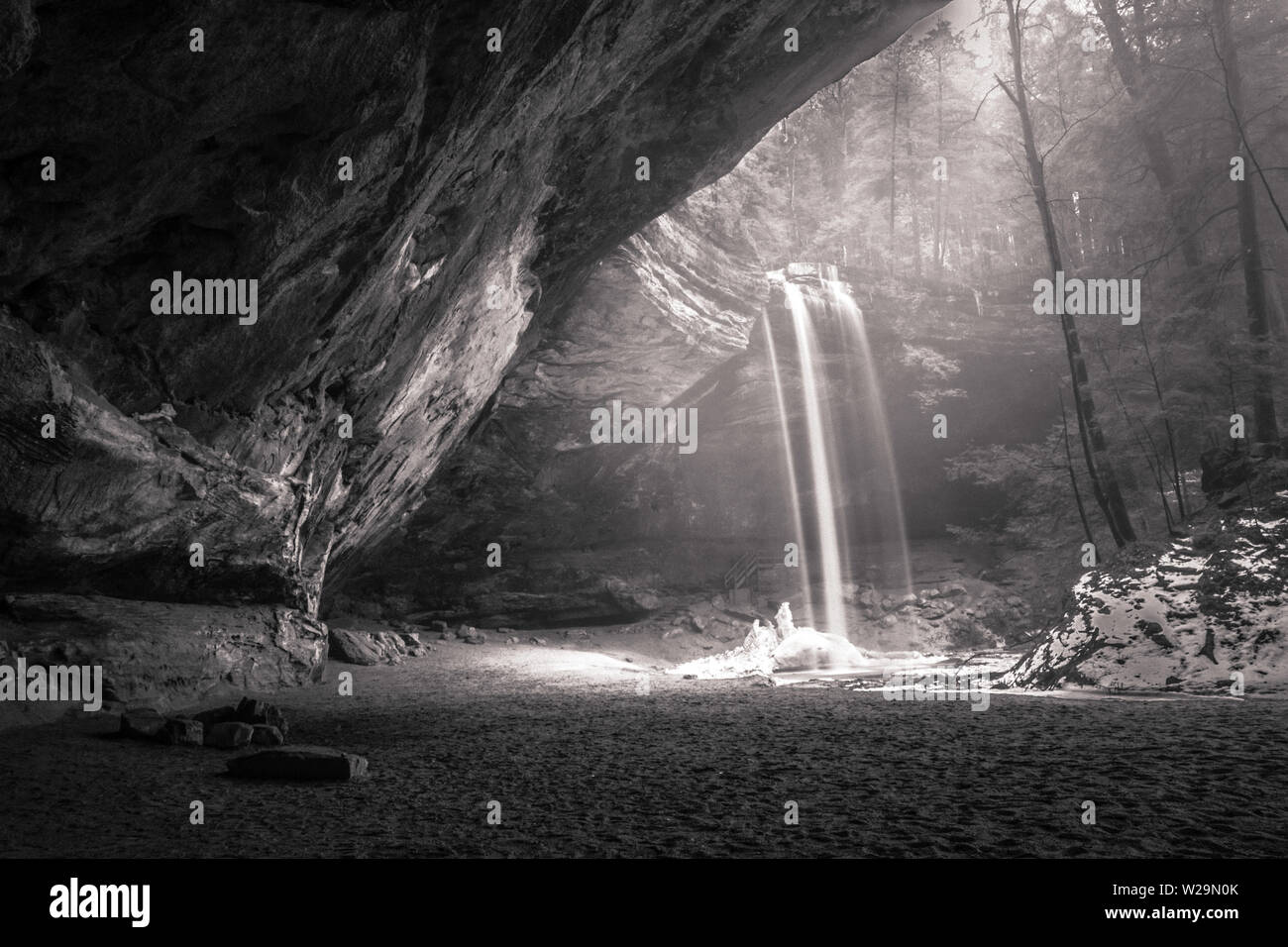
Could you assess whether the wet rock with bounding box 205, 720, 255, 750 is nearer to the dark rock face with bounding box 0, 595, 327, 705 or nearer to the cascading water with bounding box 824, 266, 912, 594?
the dark rock face with bounding box 0, 595, 327, 705

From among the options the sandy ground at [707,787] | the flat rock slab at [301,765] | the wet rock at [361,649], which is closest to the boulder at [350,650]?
the wet rock at [361,649]

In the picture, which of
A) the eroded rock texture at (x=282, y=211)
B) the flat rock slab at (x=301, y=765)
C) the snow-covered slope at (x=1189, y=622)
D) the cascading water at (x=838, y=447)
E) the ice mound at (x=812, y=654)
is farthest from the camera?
the cascading water at (x=838, y=447)

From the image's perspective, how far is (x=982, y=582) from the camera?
889 inches

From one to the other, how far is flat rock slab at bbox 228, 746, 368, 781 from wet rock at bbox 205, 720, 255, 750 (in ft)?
3.41

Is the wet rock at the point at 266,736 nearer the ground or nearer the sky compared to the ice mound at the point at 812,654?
nearer the sky

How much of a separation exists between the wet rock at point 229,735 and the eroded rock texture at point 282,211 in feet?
10.3

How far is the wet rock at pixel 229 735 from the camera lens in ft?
18.7

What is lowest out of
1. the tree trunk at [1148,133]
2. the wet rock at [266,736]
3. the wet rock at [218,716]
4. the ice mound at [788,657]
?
the ice mound at [788,657]

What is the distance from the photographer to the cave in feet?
14.5

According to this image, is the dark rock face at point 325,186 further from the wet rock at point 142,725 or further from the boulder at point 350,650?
the wet rock at point 142,725

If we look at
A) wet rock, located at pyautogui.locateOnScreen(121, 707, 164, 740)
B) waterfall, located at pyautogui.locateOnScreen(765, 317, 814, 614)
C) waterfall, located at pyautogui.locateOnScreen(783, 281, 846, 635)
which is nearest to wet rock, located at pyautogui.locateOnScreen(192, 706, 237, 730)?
wet rock, located at pyautogui.locateOnScreen(121, 707, 164, 740)

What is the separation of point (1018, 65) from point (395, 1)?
38.7 ft

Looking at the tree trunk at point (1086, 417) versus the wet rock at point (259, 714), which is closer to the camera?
the wet rock at point (259, 714)
